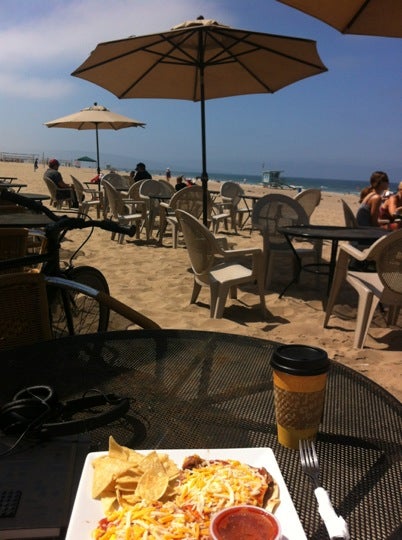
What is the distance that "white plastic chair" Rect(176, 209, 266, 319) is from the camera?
3.93 metres

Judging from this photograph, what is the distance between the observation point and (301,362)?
876 millimetres

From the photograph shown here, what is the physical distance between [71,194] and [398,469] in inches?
449

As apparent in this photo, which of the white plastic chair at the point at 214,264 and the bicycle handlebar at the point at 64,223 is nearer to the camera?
the bicycle handlebar at the point at 64,223

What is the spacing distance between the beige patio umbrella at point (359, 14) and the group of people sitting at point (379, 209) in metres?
2.34

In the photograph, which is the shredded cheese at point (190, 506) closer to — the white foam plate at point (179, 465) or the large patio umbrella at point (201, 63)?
the white foam plate at point (179, 465)

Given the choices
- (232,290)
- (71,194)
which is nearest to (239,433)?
(232,290)

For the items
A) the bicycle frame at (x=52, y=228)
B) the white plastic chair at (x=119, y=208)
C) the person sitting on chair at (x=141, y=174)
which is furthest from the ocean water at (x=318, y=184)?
the bicycle frame at (x=52, y=228)

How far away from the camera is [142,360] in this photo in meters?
1.38

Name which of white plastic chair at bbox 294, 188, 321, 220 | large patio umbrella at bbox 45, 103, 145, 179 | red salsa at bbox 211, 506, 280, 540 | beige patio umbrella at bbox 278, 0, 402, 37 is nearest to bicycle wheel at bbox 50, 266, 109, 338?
red salsa at bbox 211, 506, 280, 540

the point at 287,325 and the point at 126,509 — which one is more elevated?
the point at 126,509

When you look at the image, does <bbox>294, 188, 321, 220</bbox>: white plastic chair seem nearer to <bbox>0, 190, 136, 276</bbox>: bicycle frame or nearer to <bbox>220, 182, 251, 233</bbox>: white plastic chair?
<bbox>220, 182, 251, 233</bbox>: white plastic chair

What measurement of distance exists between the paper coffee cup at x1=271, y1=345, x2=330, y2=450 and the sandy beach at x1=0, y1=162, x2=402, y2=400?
1995 millimetres

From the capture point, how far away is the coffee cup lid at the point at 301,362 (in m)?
0.88

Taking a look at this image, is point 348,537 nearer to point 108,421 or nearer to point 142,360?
point 108,421
